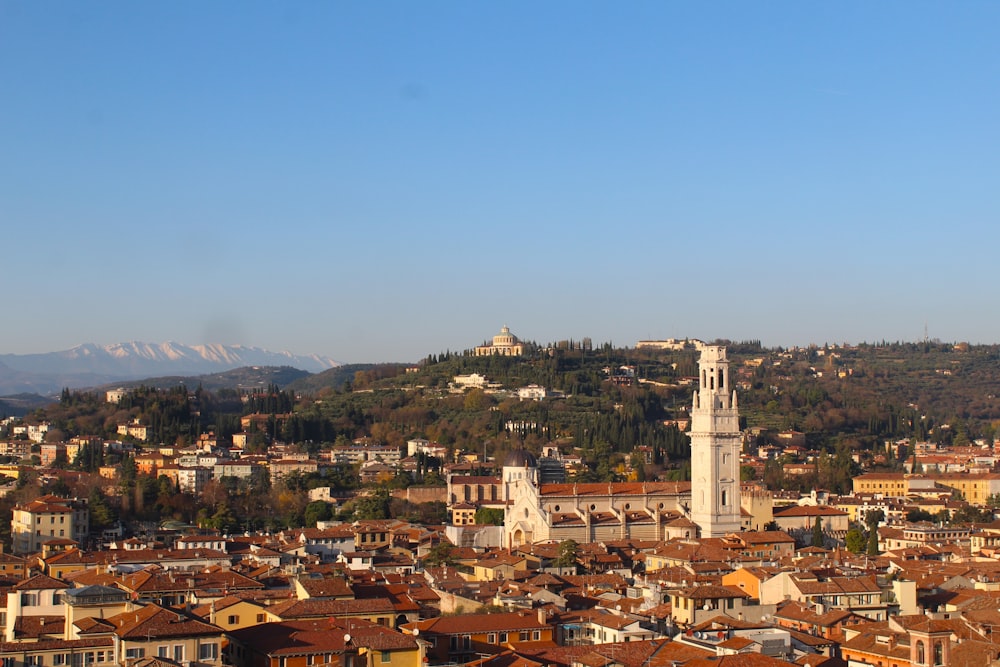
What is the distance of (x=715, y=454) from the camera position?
5641cm

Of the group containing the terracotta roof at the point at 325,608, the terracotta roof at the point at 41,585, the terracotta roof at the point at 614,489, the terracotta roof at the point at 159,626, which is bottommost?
the terracotta roof at the point at 325,608

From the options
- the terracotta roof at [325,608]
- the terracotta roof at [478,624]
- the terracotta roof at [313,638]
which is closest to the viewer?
the terracotta roof at [313,638]

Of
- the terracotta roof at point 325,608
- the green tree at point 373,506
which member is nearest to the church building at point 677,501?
the green tree at point 373,506

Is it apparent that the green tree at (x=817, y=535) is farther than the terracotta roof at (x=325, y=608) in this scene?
Yes

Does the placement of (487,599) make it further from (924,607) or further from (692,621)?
(924,607)

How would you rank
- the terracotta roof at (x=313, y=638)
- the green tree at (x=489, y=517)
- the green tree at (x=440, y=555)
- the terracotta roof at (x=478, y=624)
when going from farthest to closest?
the green tree at (x=489, y=517)
the green tree at (x=440, y=555)
the terracotta roof at (x=478, y=624)
the terracotta roof at (x=313, y=638)

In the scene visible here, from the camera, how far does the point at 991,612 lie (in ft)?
96.9

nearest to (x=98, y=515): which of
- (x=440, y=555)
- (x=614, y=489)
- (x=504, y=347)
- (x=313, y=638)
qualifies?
(x=440, y=555)

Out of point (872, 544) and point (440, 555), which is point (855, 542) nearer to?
point (872, 544)

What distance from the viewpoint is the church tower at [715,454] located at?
183ft

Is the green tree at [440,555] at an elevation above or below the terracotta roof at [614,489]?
below

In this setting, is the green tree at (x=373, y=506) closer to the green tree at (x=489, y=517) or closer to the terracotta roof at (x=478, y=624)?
the green tree at (x=489, y=517)

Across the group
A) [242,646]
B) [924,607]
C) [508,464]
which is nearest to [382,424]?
[508,464]

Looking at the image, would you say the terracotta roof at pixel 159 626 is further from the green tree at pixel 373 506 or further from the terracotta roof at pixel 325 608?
the green tree at pixel 373 506
